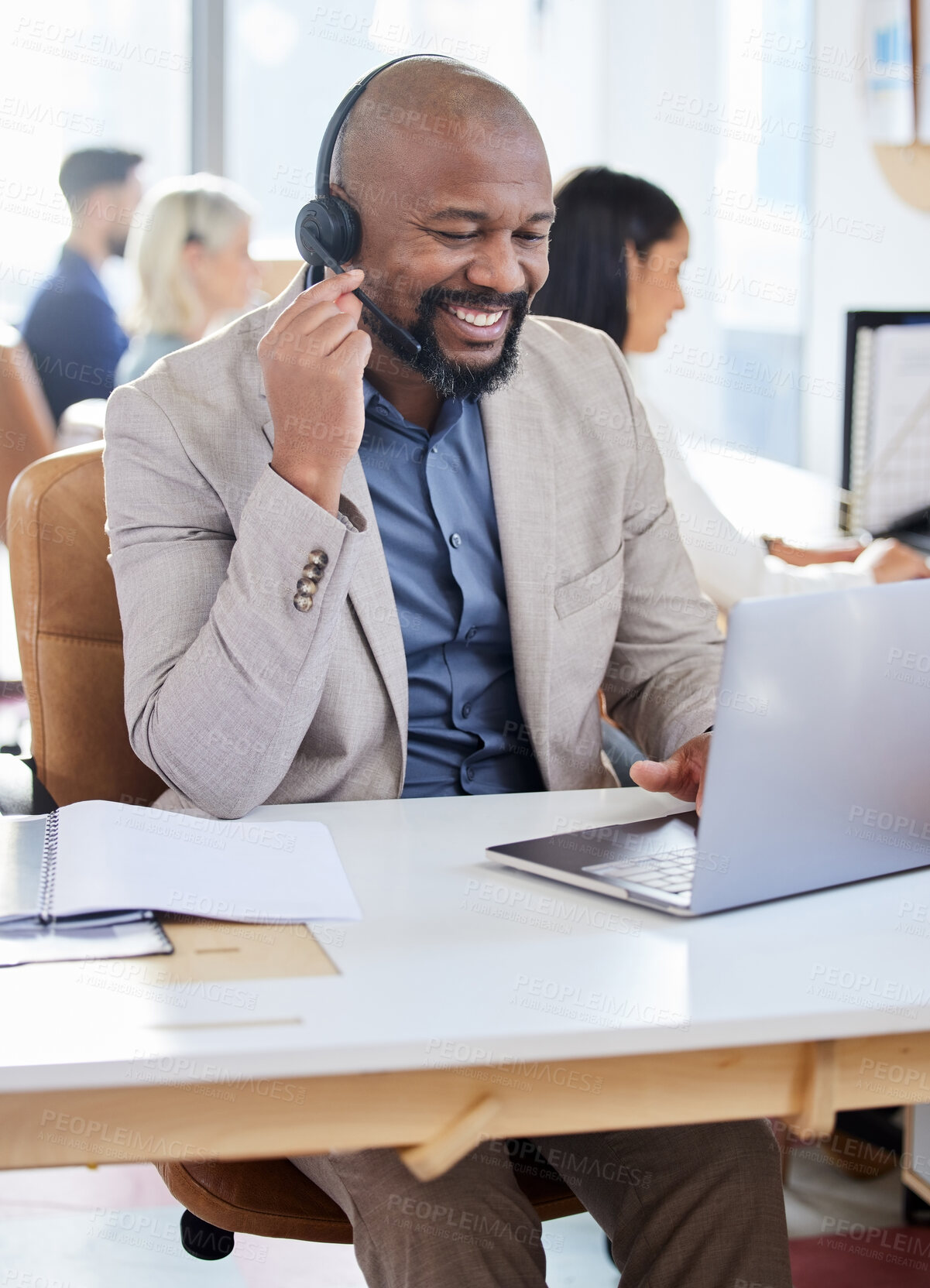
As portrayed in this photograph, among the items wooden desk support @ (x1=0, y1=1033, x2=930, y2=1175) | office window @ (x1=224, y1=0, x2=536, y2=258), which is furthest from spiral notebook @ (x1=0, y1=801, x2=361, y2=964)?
office window @ (x1=224, y1=0, x2=536, y2=258)

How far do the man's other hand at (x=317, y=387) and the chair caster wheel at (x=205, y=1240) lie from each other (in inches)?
27.5

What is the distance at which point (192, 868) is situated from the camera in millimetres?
901

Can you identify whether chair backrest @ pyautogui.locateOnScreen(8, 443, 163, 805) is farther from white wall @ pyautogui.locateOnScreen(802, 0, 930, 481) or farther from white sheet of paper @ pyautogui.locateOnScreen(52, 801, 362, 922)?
white wall @ pyautogui.locateOnScreen(802, 0, 930, 481)

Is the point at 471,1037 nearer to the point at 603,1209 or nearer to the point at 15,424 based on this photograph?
the point at 603,1209

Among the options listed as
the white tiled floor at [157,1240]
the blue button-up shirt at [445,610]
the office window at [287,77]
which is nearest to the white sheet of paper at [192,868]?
the blue button-up shirt at [445,610]

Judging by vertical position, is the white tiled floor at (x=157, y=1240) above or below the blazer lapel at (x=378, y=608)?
below

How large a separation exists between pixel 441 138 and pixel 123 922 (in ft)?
2.73

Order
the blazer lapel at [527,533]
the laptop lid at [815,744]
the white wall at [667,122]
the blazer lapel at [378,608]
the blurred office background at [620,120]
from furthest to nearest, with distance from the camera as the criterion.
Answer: the white wall at [667,122] < the blurred office background at [620,120] < the blazer lapel at [527,533] < the blazer lapel at [378,608] < the laptop lid at [815,744]

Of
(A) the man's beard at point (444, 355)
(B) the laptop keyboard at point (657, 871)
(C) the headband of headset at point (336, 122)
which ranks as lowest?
(B) the laptop keyboard at point (657, 871)

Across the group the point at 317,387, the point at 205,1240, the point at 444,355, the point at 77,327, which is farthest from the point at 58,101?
the point at 205,1240

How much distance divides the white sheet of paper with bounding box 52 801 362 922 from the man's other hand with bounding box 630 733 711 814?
29cm

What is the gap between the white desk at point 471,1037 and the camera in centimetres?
68

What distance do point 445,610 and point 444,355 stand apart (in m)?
0.26

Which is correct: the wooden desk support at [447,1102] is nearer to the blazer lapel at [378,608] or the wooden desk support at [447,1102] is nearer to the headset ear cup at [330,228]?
the blazer lapel at [378,608]
